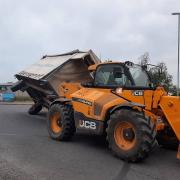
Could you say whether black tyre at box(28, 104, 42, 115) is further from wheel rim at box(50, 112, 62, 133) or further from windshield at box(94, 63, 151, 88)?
windshield at box(94, 63, 151, 88)

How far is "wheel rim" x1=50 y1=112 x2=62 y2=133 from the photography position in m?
11.2

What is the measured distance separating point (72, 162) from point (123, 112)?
1550mm

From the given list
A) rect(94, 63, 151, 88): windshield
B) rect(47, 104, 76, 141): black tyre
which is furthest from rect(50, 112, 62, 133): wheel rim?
rect(94, 63, 151, 88): windshield

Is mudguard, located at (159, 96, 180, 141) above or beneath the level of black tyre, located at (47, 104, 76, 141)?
above

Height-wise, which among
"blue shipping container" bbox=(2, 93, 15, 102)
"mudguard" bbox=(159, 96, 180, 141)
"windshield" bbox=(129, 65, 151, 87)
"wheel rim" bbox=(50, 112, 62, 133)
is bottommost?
"blue shipping container" bbox=(2, 93, 15, 102)

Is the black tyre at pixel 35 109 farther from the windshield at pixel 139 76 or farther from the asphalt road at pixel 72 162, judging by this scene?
the windshield at pixel 139 76

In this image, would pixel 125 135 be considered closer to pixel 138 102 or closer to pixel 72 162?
pixel 138 102

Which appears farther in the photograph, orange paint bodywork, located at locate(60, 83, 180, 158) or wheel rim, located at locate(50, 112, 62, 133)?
wheel rim, located at locate(50, 112, 62, 133)

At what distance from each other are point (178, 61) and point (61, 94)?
838 centimetres

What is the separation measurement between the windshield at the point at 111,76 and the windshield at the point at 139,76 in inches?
9.4

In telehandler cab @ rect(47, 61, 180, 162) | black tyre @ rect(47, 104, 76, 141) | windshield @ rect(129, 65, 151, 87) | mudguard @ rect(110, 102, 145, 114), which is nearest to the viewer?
telehandler cab @ rect(47, 61, 180, 162)

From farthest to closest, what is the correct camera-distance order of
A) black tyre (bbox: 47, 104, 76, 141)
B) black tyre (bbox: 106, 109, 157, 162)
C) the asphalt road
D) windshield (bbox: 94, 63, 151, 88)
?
black tyre (bbox: 47, 104, 76, 141) < windshield (bbox: 94, 63, 151, 88) < black tyre (bbox: 106, 109, 157, 162) < the asphalt road

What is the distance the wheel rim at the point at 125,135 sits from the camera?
8586mm

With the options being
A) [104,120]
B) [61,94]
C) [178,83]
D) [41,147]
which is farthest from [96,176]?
[178,83]
